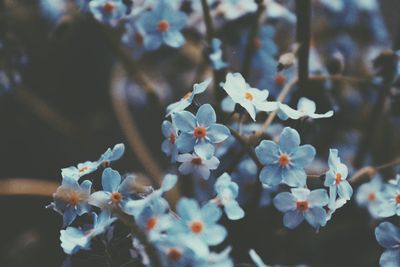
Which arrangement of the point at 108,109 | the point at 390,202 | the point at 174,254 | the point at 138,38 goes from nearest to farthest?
the point at 174,254 < the point at 390,202 < the point at 138,38 < the point at 108,109

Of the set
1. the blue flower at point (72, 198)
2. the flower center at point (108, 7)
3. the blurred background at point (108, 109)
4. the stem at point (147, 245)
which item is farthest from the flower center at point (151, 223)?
the flower center at point (108, 7)

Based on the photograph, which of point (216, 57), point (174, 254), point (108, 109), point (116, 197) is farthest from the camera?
point (108, 109)

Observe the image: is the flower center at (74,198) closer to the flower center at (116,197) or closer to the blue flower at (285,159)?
the flower center at (116,197)

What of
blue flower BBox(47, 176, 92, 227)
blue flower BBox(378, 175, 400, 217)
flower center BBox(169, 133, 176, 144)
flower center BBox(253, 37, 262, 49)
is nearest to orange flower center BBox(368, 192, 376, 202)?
blue flower BBox(378, 175, 400, 217)

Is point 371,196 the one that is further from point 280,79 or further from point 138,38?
point 138,38

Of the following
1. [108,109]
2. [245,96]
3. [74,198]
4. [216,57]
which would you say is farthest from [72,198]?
[108,109]

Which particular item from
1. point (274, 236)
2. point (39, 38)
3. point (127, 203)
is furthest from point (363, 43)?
point (127, 203)

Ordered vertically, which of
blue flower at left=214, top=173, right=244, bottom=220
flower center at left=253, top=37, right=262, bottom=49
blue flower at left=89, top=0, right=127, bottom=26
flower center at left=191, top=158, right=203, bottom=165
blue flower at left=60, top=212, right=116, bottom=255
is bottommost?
blue flower at left=214, top=173, right=244, bottom=220

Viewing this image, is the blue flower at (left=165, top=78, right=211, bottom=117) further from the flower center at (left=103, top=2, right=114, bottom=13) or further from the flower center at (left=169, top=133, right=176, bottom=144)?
the flower center at (left=103, top=2, right=114, bottom=13)
